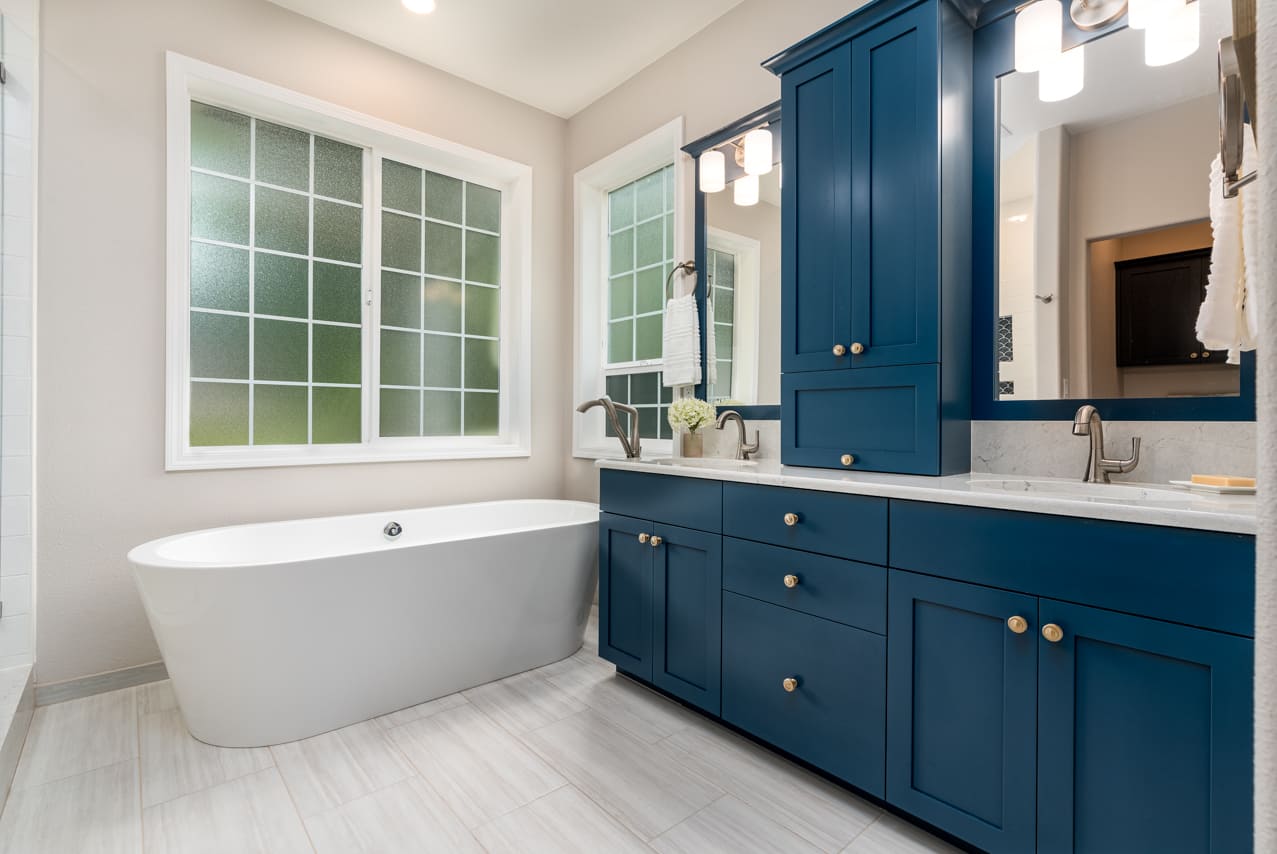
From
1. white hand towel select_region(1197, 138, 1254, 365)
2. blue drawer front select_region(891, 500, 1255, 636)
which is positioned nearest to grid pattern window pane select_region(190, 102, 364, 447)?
blue drawer front select_region(891, 500, 1255, 636)

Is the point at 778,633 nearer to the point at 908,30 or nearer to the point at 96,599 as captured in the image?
the point at 908,30

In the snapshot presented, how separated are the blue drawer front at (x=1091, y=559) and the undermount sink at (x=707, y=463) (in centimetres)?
82

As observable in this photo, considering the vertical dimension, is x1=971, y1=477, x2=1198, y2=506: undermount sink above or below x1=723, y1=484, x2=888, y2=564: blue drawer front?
above

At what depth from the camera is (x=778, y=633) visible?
1.93 metres

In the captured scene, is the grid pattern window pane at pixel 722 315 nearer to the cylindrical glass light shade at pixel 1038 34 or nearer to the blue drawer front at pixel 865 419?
the blue drawer front at pixel 865 419

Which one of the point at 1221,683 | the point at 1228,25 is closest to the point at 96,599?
the point at 1221,683

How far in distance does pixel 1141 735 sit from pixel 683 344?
208 centimetres

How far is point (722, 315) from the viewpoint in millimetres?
2850

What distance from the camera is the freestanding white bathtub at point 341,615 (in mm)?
1998

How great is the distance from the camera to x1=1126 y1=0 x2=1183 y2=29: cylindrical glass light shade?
1.67 m

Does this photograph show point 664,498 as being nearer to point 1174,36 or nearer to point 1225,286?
point 1225,286

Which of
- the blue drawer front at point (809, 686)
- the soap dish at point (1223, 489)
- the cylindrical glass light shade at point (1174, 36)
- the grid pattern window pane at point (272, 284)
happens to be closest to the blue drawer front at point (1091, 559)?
the soap dish at point (1223, 489)

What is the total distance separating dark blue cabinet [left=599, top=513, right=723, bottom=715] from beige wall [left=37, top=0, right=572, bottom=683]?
4.78 feet

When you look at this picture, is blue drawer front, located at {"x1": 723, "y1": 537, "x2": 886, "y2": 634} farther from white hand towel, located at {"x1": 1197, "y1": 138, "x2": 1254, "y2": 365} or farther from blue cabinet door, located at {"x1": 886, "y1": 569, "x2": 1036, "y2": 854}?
white hand towel, located at {"x1": 1197, "y1": 138, "x2": 1254, "y2": 365}
